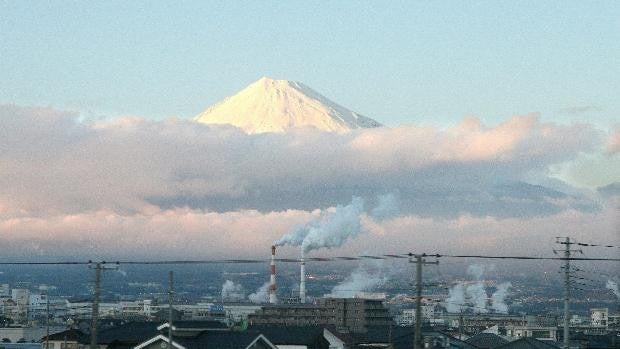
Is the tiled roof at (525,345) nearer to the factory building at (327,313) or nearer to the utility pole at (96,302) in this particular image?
the utility pole at (96,302)

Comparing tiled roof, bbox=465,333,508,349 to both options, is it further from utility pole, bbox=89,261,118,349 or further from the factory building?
the factory building

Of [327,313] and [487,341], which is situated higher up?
[487,341]

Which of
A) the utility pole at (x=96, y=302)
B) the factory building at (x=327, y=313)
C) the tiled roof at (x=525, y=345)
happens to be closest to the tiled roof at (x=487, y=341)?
the tiled roof at (x=525, y=345)

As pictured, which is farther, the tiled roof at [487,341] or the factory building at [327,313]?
the factory building at [327,313]

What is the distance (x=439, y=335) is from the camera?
253 ft

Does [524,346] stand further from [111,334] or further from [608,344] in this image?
[111,334]

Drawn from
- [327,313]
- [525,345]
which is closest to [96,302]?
[525,345]

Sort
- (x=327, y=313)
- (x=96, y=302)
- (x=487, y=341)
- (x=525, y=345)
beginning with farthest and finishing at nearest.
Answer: (x=327, y=313)
(x=487, y=341)
(x=525, y=345)
(x=96, y=302)

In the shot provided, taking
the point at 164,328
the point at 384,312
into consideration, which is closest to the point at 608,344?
the point at 164,328

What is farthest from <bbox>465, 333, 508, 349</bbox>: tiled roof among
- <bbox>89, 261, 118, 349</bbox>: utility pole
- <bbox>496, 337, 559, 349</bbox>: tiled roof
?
<bbox>89, 261, 118, 349</bbox>: utility pole

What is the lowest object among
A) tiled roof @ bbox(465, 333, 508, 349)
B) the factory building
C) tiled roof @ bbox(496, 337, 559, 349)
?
the factory building

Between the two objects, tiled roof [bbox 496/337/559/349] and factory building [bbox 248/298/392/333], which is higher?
tiled roof [bbox 496/337/559/349]

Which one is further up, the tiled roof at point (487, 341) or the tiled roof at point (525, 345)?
the tiled roof at point (525, 345)

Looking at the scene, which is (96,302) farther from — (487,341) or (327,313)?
(327,313)
